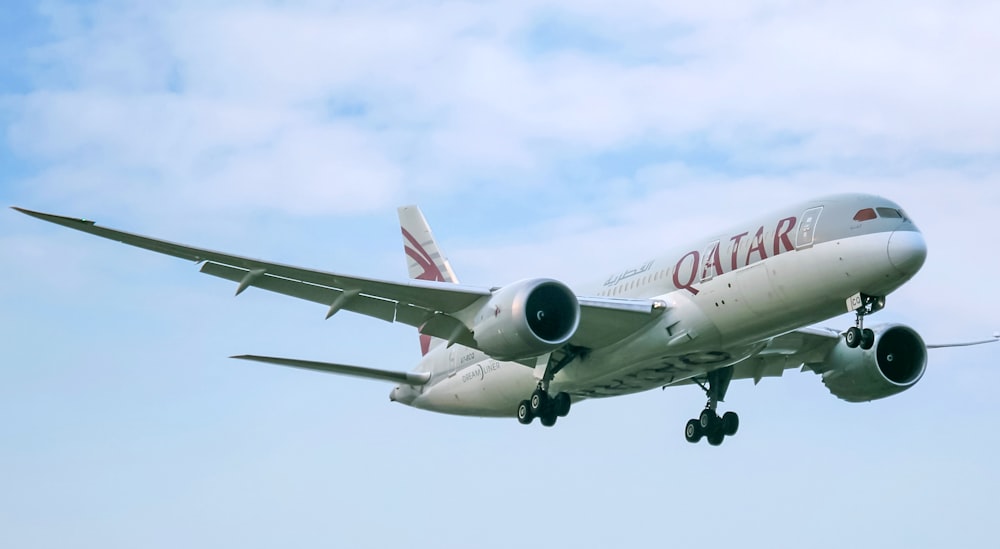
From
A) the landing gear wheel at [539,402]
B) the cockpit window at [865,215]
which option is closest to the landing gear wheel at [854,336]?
the cockpit window at [865,215]

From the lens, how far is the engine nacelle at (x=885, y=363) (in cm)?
3697

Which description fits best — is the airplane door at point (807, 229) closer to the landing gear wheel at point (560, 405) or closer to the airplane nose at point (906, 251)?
the airplane nose at point (906, 251)

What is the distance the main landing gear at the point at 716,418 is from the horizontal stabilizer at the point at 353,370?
25.2 feet

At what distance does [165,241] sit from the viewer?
29188mm

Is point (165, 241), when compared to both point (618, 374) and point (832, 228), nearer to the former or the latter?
point (618, 374)

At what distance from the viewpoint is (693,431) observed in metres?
36.6

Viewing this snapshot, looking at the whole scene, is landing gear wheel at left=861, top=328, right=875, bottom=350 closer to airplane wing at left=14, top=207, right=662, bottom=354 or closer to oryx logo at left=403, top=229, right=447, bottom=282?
airplane wing at left=14, top=207, right=662, bottom=354

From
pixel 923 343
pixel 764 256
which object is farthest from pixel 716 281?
pixel 923 343

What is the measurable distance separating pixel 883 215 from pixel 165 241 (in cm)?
1522

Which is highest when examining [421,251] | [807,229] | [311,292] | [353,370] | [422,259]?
[421,251]

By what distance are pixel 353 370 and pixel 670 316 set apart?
9311mm

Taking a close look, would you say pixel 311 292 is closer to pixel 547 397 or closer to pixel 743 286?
pixel 547 397

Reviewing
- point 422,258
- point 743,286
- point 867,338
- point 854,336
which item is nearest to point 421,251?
point 422,258

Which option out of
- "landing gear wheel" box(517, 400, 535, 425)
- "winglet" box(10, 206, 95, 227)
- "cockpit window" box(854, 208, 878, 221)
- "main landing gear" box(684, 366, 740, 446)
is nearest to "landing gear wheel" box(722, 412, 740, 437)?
"main landing gear" box(684, 366, 740, 446)
